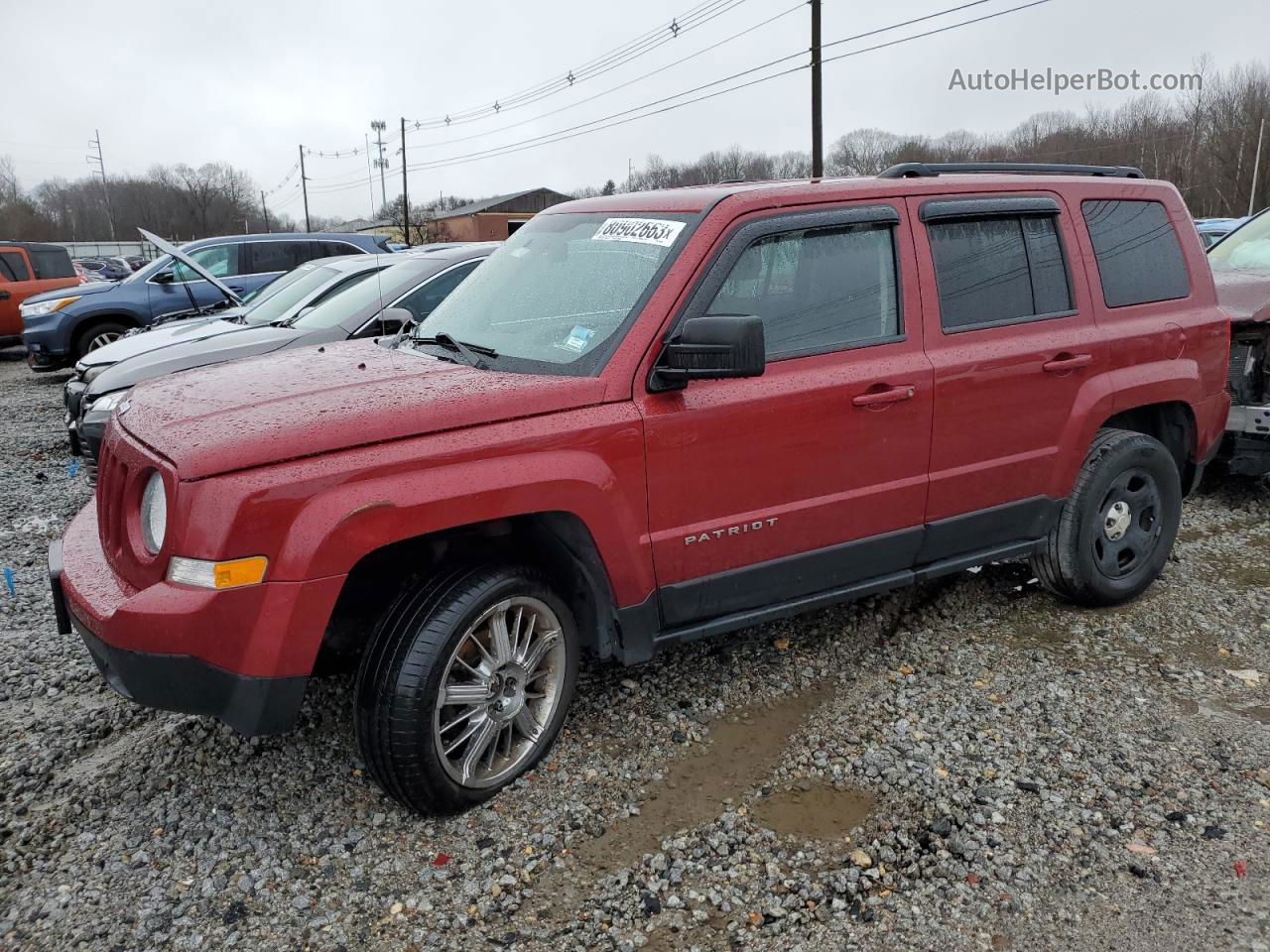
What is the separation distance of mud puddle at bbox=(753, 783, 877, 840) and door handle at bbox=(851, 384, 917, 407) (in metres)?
1.36

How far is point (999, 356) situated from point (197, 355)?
5629 mm

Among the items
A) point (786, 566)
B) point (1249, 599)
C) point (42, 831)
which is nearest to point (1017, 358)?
point (786, 566)

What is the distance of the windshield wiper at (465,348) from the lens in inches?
128

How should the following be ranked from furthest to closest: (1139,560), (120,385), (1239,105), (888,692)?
(1239,105)
(120,385)
(1139,560)
(888,692)

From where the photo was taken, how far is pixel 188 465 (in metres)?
2.53

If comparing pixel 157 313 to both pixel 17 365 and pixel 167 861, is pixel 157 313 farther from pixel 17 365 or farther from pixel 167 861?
pixel 167 861

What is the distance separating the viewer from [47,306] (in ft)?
41.4

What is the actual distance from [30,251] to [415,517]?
16706mm

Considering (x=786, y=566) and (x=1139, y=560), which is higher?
(x=786, y=566)

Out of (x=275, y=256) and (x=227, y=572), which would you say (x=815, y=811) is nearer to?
(x=227, y=572)

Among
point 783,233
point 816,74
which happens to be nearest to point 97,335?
point 783,233

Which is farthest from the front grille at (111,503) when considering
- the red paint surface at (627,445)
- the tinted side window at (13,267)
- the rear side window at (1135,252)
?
the tinted side window at (13,267)

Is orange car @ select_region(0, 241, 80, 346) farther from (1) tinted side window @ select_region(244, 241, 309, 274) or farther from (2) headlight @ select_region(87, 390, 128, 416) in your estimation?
(2) headlight @ select_region(87, 390, 128, 416)

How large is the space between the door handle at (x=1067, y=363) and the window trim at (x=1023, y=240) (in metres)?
0.17
